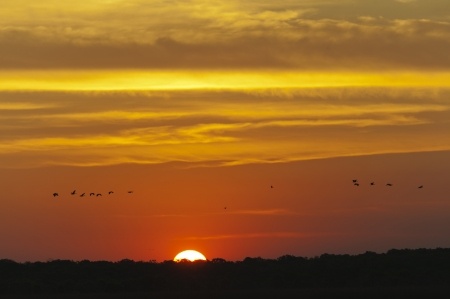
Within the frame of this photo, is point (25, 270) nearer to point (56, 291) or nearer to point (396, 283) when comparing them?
point (56, 291)

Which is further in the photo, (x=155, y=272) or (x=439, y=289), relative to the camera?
(x=155, y=272)

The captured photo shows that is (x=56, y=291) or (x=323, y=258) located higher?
(x=323, y=258)

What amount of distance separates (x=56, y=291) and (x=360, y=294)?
2117 cm

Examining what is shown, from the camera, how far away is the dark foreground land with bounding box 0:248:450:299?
66.5 meters

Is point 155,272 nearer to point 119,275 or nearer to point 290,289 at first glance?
point 119,275

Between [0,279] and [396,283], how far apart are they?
95.5ft

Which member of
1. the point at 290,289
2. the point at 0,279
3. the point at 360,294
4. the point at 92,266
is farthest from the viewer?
the point at 92,266

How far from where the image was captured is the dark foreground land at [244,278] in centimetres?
6650

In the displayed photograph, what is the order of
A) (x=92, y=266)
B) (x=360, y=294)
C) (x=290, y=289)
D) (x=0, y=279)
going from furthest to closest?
(x=92, y=266) < (x=0, y=279) < (x=290, y=289) < (x=360, y=294)

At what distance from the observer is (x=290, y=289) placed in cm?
6944

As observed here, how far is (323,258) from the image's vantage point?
3278 inches

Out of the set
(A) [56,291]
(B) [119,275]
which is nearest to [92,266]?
(B) [119,275]

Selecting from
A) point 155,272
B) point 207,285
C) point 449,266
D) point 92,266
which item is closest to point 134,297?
point 207,285

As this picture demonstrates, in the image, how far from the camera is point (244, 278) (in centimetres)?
7469
